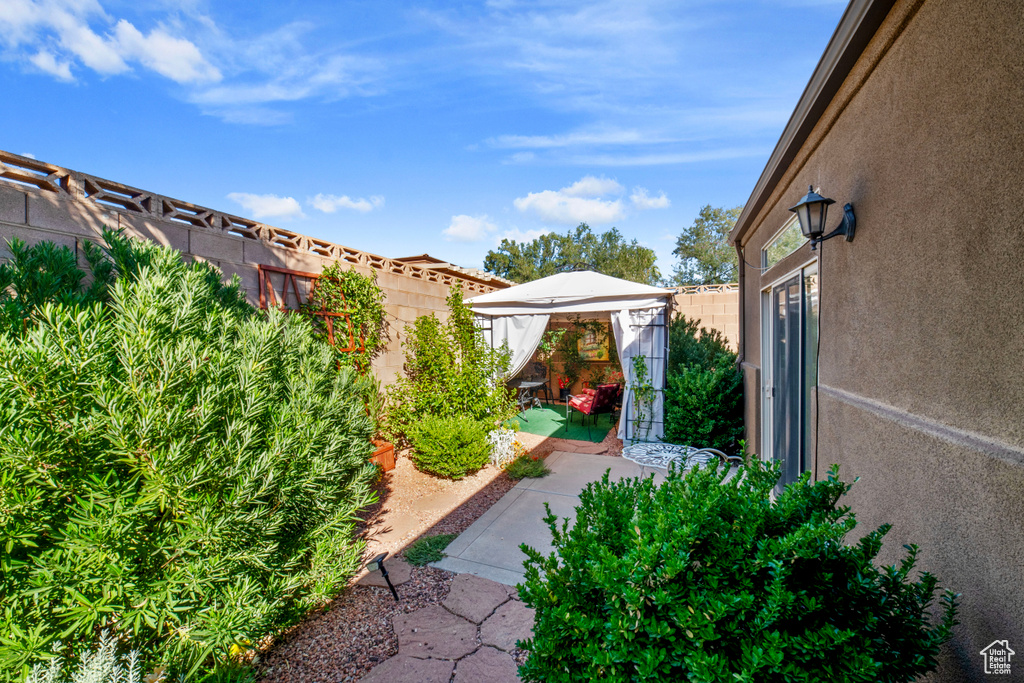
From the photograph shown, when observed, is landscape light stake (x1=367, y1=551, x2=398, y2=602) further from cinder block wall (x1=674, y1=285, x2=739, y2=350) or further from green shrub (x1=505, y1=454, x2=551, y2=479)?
cinder block wall (x1=674, y1=285, x2=739, y2=350)

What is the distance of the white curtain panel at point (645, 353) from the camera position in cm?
664

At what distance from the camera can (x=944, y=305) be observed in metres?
1.49

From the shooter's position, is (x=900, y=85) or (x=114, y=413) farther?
(x=900, y=85)

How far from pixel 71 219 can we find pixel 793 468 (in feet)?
19.5

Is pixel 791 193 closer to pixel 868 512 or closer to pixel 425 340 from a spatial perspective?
pixel 868 512

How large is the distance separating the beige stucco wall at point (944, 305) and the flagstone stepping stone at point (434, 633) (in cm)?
222

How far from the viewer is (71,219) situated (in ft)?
9.98

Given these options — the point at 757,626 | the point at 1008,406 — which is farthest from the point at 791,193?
the point at 757,626

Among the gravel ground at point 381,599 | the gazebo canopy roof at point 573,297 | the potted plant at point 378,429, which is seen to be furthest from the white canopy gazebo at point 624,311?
the gravel ground at point 381,599

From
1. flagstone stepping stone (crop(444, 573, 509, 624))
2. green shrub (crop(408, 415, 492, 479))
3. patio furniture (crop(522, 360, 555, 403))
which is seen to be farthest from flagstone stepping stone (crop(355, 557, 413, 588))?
patio furniture (crop(522, 360, 555, 403))

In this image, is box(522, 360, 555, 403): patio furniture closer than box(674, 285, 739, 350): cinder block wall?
No

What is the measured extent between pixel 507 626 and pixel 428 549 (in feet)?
3.79

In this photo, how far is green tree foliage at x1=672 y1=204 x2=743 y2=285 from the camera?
1077 inches

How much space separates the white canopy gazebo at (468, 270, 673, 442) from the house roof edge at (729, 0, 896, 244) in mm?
2611
